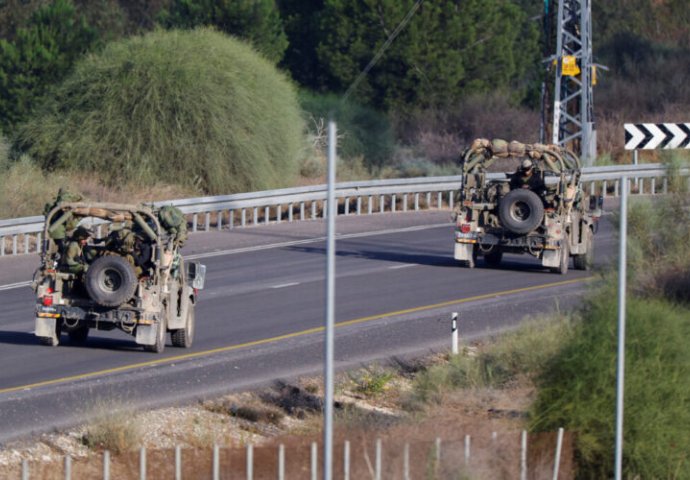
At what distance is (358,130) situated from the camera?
42969mm

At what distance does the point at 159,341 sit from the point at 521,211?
8158 millimetres

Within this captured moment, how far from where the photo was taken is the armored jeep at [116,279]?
14695 millimetres

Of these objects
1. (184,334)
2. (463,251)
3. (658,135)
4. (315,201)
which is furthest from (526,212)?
(315,201)

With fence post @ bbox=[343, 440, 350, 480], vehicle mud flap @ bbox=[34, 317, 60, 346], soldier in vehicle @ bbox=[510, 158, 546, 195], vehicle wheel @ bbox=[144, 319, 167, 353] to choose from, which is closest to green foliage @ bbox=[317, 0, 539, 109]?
soldier in vehicle @ bbox=[510, 158, 546, 195]

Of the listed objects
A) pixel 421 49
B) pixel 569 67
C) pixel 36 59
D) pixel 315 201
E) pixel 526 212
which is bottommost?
pixel 315 201

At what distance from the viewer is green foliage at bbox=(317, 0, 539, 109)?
4847 cm

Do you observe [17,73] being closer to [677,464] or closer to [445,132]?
[445,132]

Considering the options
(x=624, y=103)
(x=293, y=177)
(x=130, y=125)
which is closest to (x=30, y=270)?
(x=130, y=125)

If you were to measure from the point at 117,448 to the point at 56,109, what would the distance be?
22881mm

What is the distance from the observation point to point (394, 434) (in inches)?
384

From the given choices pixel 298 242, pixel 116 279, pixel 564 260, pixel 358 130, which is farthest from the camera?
pixel 358 130

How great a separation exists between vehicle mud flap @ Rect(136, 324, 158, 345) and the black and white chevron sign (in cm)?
1087

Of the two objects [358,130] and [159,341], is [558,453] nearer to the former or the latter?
[159,341]

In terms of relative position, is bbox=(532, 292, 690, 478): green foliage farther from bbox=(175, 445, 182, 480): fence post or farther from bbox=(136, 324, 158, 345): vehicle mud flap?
bbox=(136, 324, 158, 345): vehicle mud flap
